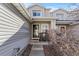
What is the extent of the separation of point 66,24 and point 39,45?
102cm

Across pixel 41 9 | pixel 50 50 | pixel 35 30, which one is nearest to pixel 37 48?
pixel 50 50

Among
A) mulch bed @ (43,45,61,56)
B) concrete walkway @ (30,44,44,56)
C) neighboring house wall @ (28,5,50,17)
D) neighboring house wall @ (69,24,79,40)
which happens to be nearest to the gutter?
neighboring house wall @ (28,5,50,17)

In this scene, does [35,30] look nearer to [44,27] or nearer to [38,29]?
[38,29]

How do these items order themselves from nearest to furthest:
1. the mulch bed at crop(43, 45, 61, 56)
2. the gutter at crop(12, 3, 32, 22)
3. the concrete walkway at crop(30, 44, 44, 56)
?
the gutter at crop(12, 3, 32, 22) < the mulch bed at crop(43, 45, 61, 56) < the concrete walkway at crop(30, 44, 44, 56)

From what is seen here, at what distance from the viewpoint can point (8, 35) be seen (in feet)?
11.6

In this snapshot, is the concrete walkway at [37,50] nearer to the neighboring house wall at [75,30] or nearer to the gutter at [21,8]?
the gutter at [21,8]

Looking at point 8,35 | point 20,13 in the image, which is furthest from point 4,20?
point 20,13

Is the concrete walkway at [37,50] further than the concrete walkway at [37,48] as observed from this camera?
Yes

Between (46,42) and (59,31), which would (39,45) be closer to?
(46,42)

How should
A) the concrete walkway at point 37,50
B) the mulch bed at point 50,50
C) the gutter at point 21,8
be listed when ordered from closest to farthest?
1. the gutter at point 21,8
2. the mulch bed at point 50,50
3. the concrete walkway at point 37,50

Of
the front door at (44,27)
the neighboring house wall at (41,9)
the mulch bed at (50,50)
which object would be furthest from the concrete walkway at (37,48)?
the neighboring house wall at (41,9)

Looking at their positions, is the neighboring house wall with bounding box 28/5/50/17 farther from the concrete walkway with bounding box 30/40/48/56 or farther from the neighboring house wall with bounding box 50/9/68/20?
the concrete walkway with bounding box 30/40/48/56

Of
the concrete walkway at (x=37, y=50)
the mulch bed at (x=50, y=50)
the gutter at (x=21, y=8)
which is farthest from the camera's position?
the concrete walkway at (x=37, y=50)

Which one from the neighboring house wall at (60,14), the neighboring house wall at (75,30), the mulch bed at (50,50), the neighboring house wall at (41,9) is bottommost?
the mulch bed at (50,50)
